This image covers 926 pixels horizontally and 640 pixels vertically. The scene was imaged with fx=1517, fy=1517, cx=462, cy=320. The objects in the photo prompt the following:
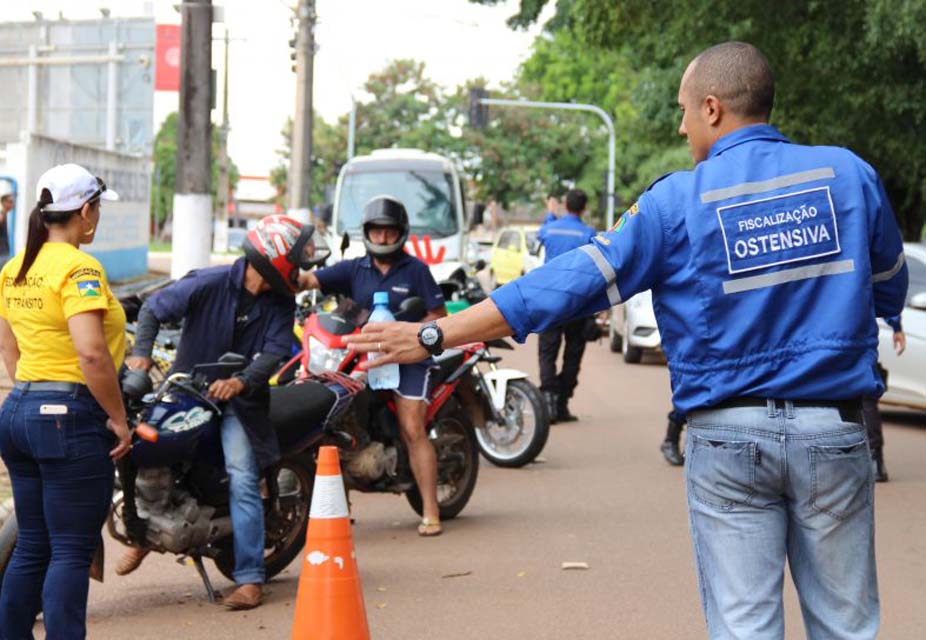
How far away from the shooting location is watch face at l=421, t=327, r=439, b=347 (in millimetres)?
3680

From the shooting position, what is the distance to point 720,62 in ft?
12.5

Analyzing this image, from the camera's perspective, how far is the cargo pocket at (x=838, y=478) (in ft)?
11.9

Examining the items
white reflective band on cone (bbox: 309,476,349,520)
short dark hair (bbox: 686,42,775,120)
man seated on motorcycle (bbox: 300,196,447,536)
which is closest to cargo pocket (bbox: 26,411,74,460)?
white reflective band on cone (bbox: 309,476,349,520)

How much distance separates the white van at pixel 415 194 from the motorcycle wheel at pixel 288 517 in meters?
19.0

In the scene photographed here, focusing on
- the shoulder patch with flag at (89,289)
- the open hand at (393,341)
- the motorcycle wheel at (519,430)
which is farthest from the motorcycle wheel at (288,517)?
the motorcycle wheel at (519,430)

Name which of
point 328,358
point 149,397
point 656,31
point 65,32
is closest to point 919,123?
point 656,31

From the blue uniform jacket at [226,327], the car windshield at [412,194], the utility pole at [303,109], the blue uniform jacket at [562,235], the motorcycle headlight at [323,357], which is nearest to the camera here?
the blue uniform jacket at [226,327]

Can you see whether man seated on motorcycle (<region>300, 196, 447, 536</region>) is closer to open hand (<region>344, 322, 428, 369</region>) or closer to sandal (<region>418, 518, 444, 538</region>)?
sandal (<region>418, 518, 444, 538</region>)

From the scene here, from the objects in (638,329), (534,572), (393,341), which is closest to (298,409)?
(534,572)

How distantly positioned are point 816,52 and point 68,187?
1443 cm

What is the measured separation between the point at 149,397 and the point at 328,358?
68.8 inches

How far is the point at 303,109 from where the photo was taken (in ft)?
86.5

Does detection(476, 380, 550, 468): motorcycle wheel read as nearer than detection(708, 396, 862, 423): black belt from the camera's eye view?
No

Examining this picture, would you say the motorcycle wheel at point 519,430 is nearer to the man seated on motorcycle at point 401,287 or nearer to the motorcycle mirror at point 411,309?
the man seated on motorcycle at point 401,287
